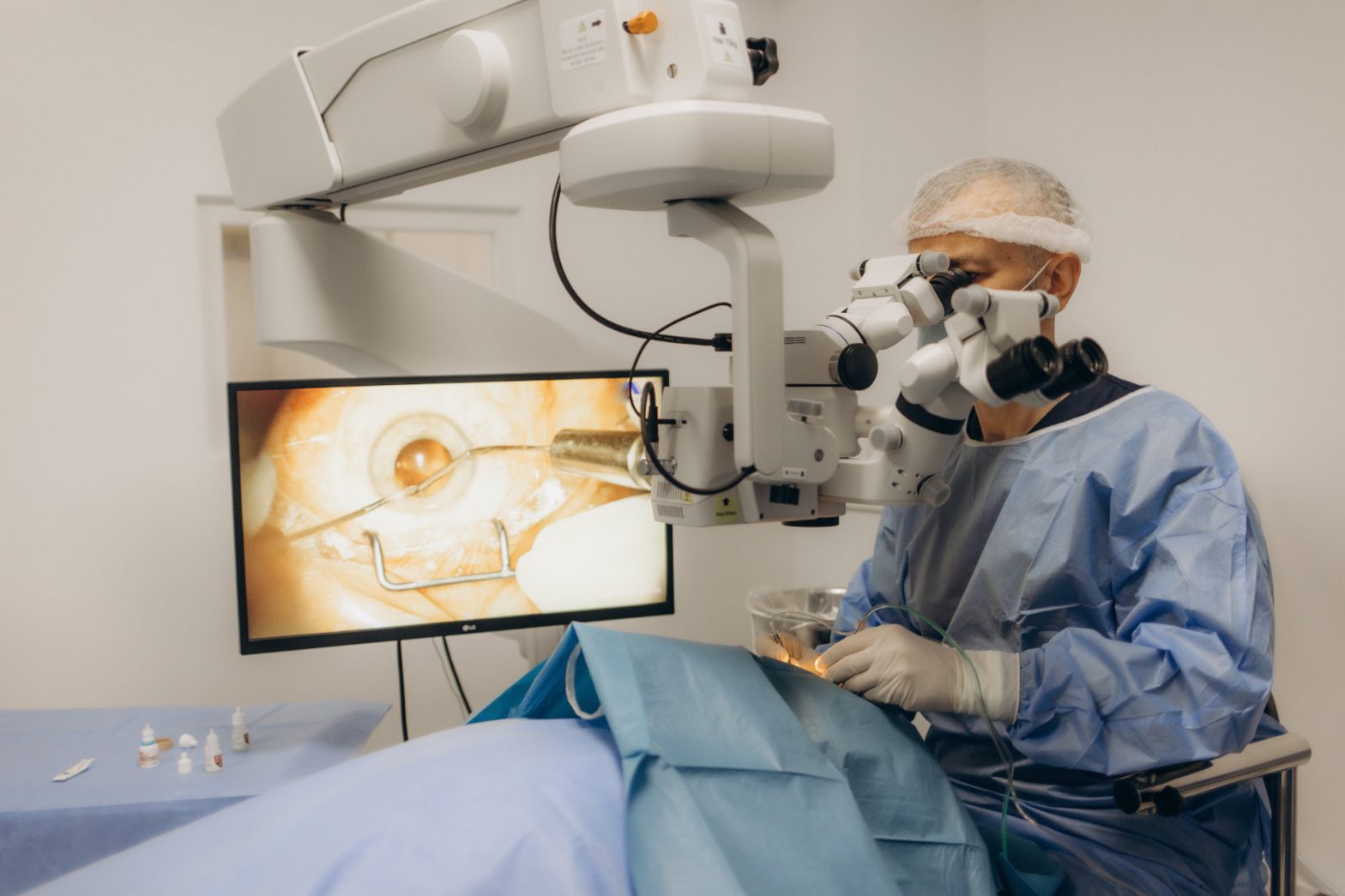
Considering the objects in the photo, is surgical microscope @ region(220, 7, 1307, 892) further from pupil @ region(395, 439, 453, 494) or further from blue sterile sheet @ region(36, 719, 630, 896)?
pupil @ region(395, 439, 453, 494)

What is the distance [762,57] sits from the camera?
41.3 inches

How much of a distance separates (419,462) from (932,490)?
41.7 inches

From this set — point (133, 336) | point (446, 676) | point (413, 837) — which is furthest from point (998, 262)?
point (133, 336)

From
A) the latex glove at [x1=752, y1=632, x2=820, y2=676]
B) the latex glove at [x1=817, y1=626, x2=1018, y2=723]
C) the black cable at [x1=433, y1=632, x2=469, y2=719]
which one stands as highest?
the latex glove at [x1=817, y1=626, x2=1018, y2=723]

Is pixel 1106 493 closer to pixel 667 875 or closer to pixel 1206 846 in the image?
pixel 1206 846

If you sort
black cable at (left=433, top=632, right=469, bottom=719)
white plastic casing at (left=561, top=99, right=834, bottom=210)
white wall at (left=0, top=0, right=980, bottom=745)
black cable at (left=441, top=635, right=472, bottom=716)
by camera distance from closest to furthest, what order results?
1. white plastic casing at (left=561, top=99, right=834, bottom=210)
2. white wall at (left=0, top=0, right=980, bottom=745)
3. black cable at (left=441, top=635, right=472, bottom=716)
4. black cable at (left=433, top=632, right=469, bottom=719)

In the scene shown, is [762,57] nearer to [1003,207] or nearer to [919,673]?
[1003,207]

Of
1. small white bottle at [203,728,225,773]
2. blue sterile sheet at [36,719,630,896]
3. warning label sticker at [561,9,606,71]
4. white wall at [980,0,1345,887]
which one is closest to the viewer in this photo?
blue sterile sheet at [36,719,630,896]

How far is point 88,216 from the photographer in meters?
2.17

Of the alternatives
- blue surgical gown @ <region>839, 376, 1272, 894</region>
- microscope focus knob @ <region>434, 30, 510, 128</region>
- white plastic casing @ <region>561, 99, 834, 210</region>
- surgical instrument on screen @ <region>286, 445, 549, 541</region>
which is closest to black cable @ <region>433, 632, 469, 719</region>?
surgical instrument on screen @ <region>286, 445, 549, 541</region>

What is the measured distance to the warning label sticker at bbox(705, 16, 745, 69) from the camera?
3.21ft

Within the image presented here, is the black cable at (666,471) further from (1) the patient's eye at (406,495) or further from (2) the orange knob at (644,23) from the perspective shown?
(1) the patient's eye at (406,495)

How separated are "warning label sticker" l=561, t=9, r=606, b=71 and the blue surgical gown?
82cm

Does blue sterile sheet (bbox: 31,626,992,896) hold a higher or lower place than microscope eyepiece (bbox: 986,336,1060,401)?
lower
